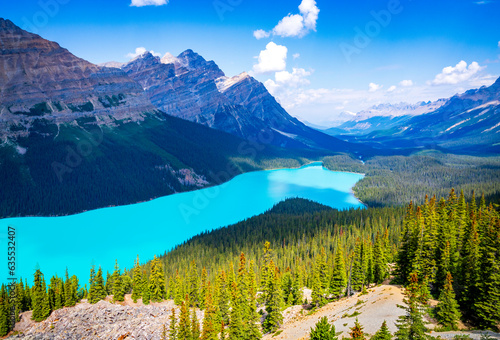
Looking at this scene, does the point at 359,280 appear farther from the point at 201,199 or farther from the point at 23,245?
the point at 201,199

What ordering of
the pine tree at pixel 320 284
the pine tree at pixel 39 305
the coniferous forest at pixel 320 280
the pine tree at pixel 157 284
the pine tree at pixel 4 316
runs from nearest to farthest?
the coniferous forest at pixel 320 280 < the pine tree at pixel 4 316 < the pine tree at pixel 39 305 < the pine tree at pixel 320 284 < the pine tree at pixel 157 284

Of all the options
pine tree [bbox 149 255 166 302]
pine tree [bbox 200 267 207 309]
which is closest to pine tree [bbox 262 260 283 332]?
pine tree [bbox 200 267 207 309]

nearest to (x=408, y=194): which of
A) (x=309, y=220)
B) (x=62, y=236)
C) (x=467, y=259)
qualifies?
(x=309, y=220)

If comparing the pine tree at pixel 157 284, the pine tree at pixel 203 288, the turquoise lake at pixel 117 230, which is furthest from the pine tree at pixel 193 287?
the turquoise lake at pixel 117 230

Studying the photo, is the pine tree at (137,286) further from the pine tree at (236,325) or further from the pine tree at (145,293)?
the pine tree at (236,325)

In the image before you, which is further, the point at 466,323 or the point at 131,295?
the point at 131,295

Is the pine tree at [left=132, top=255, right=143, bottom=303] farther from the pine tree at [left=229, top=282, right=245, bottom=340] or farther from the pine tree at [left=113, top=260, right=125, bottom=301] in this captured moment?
the pine tree at [left=229, top=282, right=245, bottom=340]
